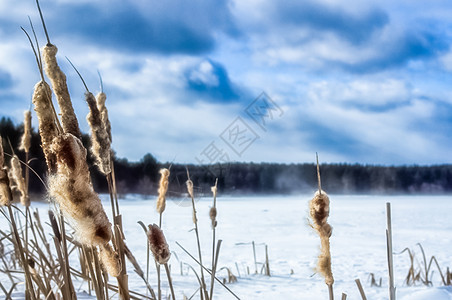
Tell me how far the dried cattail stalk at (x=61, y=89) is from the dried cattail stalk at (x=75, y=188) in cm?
14

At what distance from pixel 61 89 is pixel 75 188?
9.8 inches

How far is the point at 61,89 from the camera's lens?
0.72 metres

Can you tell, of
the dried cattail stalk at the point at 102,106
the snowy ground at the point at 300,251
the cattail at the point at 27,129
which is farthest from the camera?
the snowy ground at the point at 300,251

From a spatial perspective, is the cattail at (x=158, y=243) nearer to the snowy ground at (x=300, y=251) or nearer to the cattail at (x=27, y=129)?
the snowy ground at (x=300, y=251)

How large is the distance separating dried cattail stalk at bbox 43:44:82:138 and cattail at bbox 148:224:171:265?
21 cm

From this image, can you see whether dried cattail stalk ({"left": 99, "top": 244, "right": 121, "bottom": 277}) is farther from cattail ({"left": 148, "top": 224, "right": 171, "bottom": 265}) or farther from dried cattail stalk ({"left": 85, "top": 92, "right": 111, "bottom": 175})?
dried cattail stalk ({"left": 85, "top": 92, "right": 111, "bottom": 175})

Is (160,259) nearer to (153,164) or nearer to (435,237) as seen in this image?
(435,237)

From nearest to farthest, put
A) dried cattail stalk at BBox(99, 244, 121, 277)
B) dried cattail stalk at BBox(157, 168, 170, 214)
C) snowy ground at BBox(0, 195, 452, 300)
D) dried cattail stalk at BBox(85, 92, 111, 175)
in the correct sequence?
1. dried cattail stalk at BBox(99, 244, 121, 277)
2. dried cattail stalk at BBox(85, 92, 111, 175)
3. dried cattail stalk at BBox(157, 168, 170, 214)
4. snowy ground at BBox(0, 195, 452, 300)

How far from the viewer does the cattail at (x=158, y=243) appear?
0.75 meters

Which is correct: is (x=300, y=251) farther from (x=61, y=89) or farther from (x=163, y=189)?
(x=61, y=89)

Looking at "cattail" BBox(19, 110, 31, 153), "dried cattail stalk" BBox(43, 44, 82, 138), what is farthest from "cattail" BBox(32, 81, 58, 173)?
"cattail" BBox(19, 110, 31, 153)

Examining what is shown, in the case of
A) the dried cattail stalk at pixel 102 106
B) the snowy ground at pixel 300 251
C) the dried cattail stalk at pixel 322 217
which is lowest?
the snowy ground at pixel 300 251

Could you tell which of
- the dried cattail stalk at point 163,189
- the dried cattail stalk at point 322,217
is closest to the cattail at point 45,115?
the dried cattail stalk at point 322,217

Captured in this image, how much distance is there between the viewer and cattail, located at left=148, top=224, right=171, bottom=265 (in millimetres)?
753
